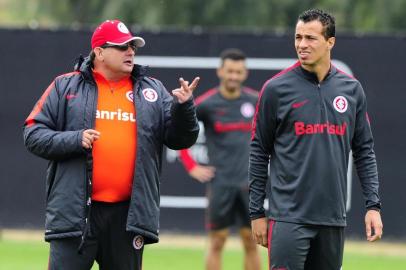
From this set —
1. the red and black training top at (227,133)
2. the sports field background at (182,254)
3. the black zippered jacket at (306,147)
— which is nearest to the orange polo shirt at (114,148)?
the black zippered jacket at (306,147)

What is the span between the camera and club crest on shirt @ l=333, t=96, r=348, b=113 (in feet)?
24.6

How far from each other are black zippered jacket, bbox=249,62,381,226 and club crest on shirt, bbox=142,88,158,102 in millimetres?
727

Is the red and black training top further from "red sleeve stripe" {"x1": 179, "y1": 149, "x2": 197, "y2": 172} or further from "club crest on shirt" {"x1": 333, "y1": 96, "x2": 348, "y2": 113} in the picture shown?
"club crest on shirt" {"x1": 333, "y1": 96, "x2": 348, "y2": 113}

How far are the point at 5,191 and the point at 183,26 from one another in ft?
29.5

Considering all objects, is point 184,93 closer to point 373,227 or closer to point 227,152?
point 373,227

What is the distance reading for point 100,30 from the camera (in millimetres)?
7684

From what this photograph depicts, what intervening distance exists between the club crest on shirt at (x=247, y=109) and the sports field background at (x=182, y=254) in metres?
1.93

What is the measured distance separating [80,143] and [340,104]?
5.91 feet

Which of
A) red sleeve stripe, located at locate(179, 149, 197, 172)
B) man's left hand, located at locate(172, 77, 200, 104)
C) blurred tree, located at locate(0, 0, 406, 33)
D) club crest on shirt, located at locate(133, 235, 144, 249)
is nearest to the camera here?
man's left hand, located at locate(172, 77, 200, 104)

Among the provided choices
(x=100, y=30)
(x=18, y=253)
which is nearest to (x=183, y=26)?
(x=18, y=253)

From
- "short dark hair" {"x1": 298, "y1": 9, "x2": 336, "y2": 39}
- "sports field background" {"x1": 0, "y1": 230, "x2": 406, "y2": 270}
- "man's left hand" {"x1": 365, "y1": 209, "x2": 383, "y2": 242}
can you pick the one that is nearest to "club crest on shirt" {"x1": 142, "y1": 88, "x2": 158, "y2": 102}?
"short dark hair" {"x1": 298, "y1": 9, "x2": 336, "y2": 39}

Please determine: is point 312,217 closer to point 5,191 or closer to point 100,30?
point 100,30

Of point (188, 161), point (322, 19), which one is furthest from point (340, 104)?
point (188, 161)

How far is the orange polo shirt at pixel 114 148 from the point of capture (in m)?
7.45
